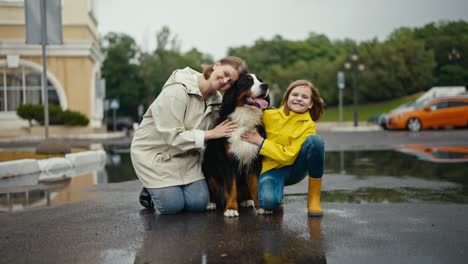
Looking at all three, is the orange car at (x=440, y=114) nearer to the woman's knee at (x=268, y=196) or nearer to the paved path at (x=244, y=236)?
the paved path at (x=244, y=236)

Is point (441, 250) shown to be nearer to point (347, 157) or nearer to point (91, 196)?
point (91, 196)

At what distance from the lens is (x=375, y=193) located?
6.30 m

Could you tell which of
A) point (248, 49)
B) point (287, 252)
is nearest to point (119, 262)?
point (287, 252)

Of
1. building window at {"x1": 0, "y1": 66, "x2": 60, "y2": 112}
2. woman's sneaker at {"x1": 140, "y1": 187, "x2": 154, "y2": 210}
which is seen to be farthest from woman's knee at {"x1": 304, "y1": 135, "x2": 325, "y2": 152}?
building window at {"x1": 0, "y1": 66, "x2": 60, "y2": 112}

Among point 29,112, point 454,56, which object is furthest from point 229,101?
point 454,56

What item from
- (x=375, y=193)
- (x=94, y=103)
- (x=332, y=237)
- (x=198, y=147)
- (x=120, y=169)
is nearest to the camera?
(x=332, y=237)

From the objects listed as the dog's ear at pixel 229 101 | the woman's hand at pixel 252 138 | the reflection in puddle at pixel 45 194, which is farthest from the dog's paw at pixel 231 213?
the reflection in puddle at pixel 45 194

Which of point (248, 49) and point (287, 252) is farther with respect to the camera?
point (248, 49)

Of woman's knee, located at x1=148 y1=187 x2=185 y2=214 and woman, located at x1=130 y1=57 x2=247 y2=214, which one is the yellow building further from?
woman's knee, located at x1=148 y1=187 x2=185 y2=214

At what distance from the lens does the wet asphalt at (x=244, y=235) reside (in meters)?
3.46

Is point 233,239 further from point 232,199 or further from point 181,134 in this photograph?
point 181,134

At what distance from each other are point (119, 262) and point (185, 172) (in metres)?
1.77

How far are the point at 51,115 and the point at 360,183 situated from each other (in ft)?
77.1

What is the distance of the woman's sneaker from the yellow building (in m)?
26.2
